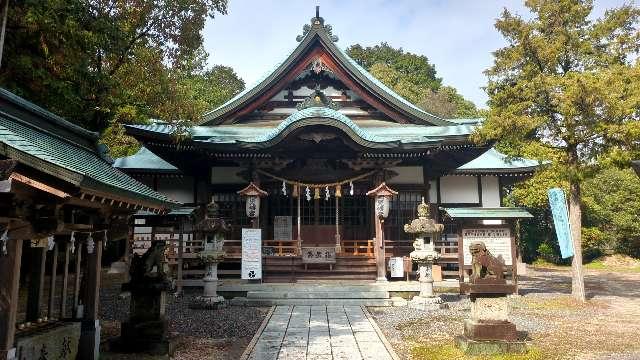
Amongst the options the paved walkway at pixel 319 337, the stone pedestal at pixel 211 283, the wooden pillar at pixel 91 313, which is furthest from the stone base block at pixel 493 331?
the stone pedestal at pixel 211 283

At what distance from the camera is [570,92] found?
12.4 meters

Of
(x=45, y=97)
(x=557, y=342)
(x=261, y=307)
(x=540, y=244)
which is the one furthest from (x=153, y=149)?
(x=540, y=244)

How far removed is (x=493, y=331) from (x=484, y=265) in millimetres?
1163

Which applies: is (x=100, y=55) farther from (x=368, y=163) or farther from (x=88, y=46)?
(x=368, y=163)

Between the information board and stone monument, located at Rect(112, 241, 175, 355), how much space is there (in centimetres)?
912

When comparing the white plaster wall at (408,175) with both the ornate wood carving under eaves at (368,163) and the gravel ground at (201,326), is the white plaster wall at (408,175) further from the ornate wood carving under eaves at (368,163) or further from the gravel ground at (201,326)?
the gravel ground at (201,326)

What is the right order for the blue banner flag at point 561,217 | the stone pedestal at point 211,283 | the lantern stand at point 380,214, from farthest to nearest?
1. the lantern stand at point 380,214
2. the blue banner flag at point 561,217
3. the stone pedestal at point 211,283

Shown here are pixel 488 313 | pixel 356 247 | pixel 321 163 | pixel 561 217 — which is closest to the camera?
pixel 488 313

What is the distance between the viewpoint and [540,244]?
3531 centimetres

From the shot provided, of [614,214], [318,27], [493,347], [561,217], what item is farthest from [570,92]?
[614,214]

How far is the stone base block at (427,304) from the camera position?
12.9 metres

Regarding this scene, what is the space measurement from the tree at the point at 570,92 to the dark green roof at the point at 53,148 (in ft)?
35.0

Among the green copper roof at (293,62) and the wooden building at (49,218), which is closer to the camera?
the wooden building at (49,218)

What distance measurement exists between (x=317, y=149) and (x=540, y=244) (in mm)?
25850
